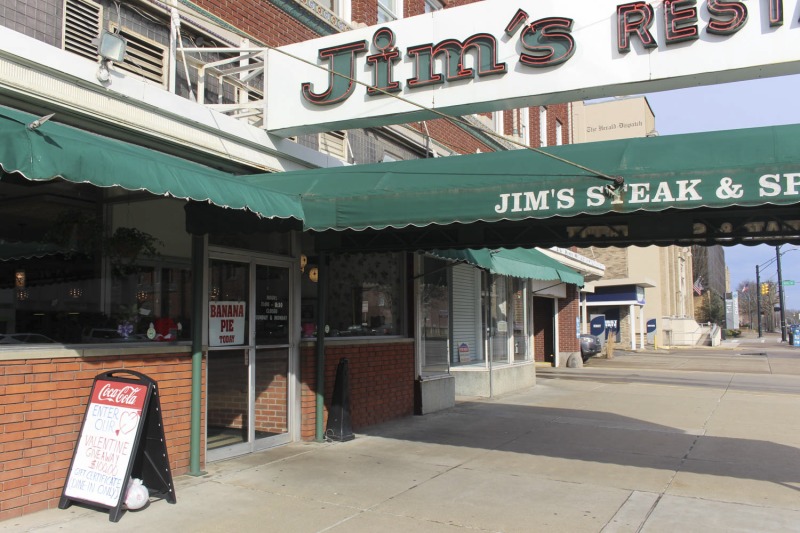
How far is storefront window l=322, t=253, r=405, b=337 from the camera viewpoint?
944 cm

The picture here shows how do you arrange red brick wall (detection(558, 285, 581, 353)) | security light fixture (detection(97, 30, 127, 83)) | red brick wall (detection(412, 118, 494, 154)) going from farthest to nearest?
1. red brick wall (detection(558, 285, 581, 353))
2. red brick wall (detection(412, 118, 494, 154))
3. security light fixture (detection(97, 30, 127, 83))

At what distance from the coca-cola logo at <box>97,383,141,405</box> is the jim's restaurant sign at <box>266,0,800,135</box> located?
4.04 metres

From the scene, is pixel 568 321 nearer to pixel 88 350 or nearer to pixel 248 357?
pixel 248 357

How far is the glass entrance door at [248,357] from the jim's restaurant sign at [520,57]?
2038 mm

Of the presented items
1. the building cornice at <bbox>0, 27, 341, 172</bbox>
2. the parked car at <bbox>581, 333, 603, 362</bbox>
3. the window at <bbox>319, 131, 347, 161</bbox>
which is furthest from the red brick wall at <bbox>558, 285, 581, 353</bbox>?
the building cornice at <bbox>0, 27, 341, 172</bbox>

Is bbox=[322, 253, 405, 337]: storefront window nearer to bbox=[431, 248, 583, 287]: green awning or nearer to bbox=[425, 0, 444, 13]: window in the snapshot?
bbox=[431, 248, 583, 287]: green awning

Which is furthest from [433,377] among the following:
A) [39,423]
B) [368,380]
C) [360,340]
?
[39,423]

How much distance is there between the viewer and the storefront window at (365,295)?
31.0ft

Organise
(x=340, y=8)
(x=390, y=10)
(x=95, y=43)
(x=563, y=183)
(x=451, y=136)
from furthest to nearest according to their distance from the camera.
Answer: (x=451, y=136)
(x=390, y=10)
(x=340, y=8)
(x=95, y=43)
(x=563, y=183)

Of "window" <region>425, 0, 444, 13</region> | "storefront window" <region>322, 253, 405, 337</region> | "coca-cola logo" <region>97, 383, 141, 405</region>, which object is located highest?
"window" <region>425, 0, 444, 13</region>

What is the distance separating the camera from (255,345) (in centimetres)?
798

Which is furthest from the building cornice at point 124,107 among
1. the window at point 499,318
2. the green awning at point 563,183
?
the window at point 499,318

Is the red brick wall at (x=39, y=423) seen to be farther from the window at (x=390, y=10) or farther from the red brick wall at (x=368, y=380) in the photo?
the window at (x=390, y=10)

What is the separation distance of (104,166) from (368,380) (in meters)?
5.64
